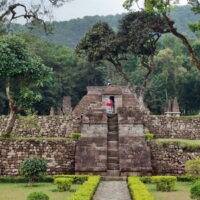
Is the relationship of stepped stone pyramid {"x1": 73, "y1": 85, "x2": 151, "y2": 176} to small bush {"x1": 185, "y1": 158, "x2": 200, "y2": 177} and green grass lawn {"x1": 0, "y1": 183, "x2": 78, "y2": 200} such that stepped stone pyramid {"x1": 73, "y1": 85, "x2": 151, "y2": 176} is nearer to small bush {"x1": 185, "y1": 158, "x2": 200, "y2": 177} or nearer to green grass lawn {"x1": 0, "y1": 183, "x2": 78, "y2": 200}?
small bush {"x1": 185, "y1": 158, "x2": 200, "y2": 177}

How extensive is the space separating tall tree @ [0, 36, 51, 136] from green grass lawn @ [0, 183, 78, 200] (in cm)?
533

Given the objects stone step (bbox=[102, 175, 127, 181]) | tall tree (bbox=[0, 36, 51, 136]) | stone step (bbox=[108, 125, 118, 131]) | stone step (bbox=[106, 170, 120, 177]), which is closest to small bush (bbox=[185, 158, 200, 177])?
stone step (bbox=[102, 175, 127, 181])

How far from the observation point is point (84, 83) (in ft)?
201

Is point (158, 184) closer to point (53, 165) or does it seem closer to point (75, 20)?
point (53, 165)

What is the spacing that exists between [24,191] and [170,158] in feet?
24.5

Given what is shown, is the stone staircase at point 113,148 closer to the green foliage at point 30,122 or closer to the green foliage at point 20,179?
the green foliage at point 20,179

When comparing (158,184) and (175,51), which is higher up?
(175,51)

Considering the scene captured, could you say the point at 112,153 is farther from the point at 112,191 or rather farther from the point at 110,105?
the point at 110,105

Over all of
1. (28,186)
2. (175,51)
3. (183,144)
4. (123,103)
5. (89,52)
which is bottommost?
(28,186)

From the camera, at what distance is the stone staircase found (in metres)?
23.0

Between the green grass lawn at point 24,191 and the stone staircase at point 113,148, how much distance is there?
3.12 metres

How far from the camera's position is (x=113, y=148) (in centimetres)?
2445

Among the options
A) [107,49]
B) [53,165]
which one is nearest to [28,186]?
[53,165]

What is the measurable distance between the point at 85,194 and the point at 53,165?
8354mm
